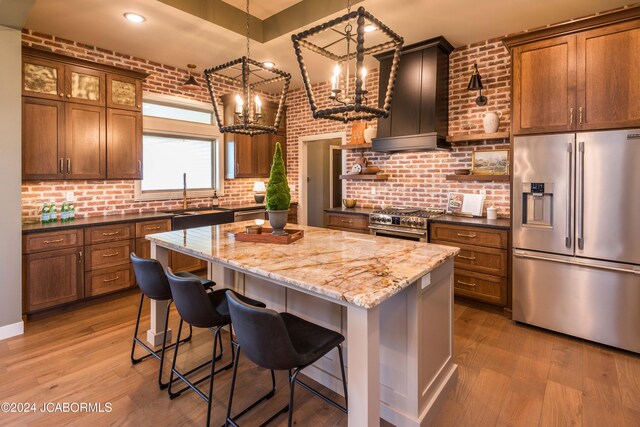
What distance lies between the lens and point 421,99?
4188 mm

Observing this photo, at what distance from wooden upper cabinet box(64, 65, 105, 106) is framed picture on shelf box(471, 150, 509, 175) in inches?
176

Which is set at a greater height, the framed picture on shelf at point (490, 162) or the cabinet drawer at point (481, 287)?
the framed picture on shelf at point (490, 162)

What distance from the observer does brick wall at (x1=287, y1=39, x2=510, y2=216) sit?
4.01 m

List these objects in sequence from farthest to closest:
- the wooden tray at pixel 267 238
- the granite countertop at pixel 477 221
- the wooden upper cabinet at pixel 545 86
A: the granite countertop at pixel 477 221 < the wooden upper cabinet at pixel 545 86 < the wooden tray at pixel 267 238

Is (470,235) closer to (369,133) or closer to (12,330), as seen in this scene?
(369,133)

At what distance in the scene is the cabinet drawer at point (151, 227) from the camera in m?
4.11

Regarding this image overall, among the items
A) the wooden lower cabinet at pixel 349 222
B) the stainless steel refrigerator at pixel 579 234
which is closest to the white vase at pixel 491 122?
the stainless steel refrigerator at pixel 579 234

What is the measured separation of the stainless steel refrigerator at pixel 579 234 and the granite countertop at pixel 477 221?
7.8 inches

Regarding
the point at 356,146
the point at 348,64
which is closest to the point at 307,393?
the point at 348,64

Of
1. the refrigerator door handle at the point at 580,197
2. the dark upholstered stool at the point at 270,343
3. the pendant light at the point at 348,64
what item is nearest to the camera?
the dark upholstered stool at the point at 270,343

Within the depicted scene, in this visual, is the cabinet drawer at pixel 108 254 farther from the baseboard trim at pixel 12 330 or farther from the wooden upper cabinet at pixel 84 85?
the wooden upper cabinet at pixel 84 85

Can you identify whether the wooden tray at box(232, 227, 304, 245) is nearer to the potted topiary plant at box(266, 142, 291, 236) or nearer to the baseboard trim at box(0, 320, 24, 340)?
the potted topiary plant at box(266, 142, 291, 236)

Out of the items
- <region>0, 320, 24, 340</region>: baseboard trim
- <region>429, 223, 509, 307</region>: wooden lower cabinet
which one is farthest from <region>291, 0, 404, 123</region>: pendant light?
<region>0, 320, 24, 340</region>: baseboard trim

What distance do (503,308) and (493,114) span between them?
212cm
